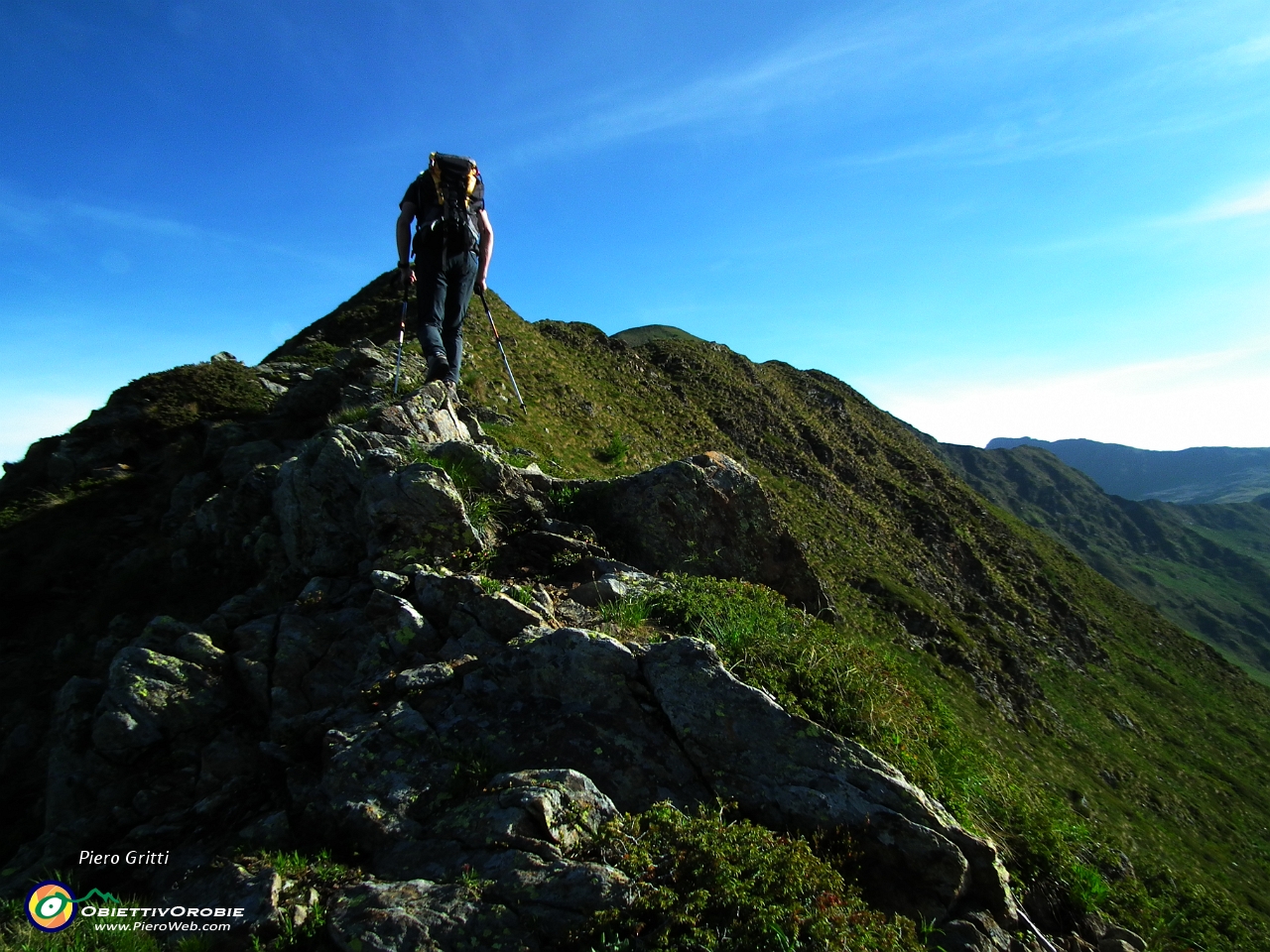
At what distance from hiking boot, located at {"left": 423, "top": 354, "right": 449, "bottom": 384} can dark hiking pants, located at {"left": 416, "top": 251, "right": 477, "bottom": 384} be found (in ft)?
0.24

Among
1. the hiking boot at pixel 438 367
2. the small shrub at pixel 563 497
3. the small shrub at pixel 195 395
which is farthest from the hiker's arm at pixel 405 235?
the small shrub at pixel 195 395

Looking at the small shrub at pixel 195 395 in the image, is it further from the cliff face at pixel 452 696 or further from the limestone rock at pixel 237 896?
the limestone rock at pixel 237 896

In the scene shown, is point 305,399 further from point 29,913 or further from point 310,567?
point 29,913

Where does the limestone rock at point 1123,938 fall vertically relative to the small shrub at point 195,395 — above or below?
below

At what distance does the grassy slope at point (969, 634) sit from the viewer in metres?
7.30

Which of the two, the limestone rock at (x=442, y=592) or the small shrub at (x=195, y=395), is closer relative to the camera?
the limestone rock at (x=442, y=592)

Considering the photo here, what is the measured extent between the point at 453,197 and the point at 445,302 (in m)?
1.70

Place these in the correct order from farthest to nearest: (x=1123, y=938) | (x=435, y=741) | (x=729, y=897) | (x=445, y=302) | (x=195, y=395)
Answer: (x=195, y=395)
(x=445, y=302)
(x=435, y=741)
(x=1123, y=938)
(x=729, y=897)

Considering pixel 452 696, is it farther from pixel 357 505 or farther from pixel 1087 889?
pixel 1087 889

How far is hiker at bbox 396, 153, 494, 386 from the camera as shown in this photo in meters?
10.9

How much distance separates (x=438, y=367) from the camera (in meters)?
11.1

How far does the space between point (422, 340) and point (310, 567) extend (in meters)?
4.36

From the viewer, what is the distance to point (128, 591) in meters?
10.4

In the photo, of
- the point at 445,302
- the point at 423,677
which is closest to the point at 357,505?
the point at 423,677
